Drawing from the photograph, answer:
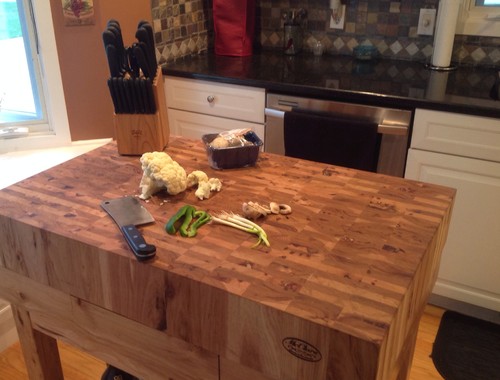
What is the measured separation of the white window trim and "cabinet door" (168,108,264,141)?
1.12 meters

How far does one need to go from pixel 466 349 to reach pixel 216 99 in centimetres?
158

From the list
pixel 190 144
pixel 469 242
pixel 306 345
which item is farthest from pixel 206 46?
pixel 306 345

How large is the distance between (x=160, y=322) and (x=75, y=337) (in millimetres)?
305

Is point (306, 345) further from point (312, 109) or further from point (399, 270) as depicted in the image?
point (312, 109)

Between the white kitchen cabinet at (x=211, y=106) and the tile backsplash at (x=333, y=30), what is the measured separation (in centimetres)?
22

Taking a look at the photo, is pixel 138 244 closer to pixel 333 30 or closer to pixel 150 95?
pixel 150 95

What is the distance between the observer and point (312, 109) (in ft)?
7.04

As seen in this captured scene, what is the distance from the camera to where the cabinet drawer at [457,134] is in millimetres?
1880

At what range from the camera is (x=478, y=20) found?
2375 millimetres

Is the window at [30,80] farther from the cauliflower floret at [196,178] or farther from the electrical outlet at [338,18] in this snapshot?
the electrical outlet at [338,18]

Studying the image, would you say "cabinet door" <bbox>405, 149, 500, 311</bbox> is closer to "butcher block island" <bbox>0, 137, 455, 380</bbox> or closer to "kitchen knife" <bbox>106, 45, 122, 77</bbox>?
"butcher block island" <bbox>0, 137, 455, 380</bbox>

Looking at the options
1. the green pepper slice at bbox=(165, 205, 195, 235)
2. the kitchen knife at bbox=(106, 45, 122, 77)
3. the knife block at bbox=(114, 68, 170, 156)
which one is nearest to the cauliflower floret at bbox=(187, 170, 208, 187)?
the green pepper slice at bbox=(165, 205, 195, 235)

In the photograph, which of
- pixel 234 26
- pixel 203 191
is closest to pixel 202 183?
pixel 203 191

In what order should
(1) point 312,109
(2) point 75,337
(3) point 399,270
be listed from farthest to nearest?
(1) point 312,109
(2) point 75,337
(3) point 399,270
